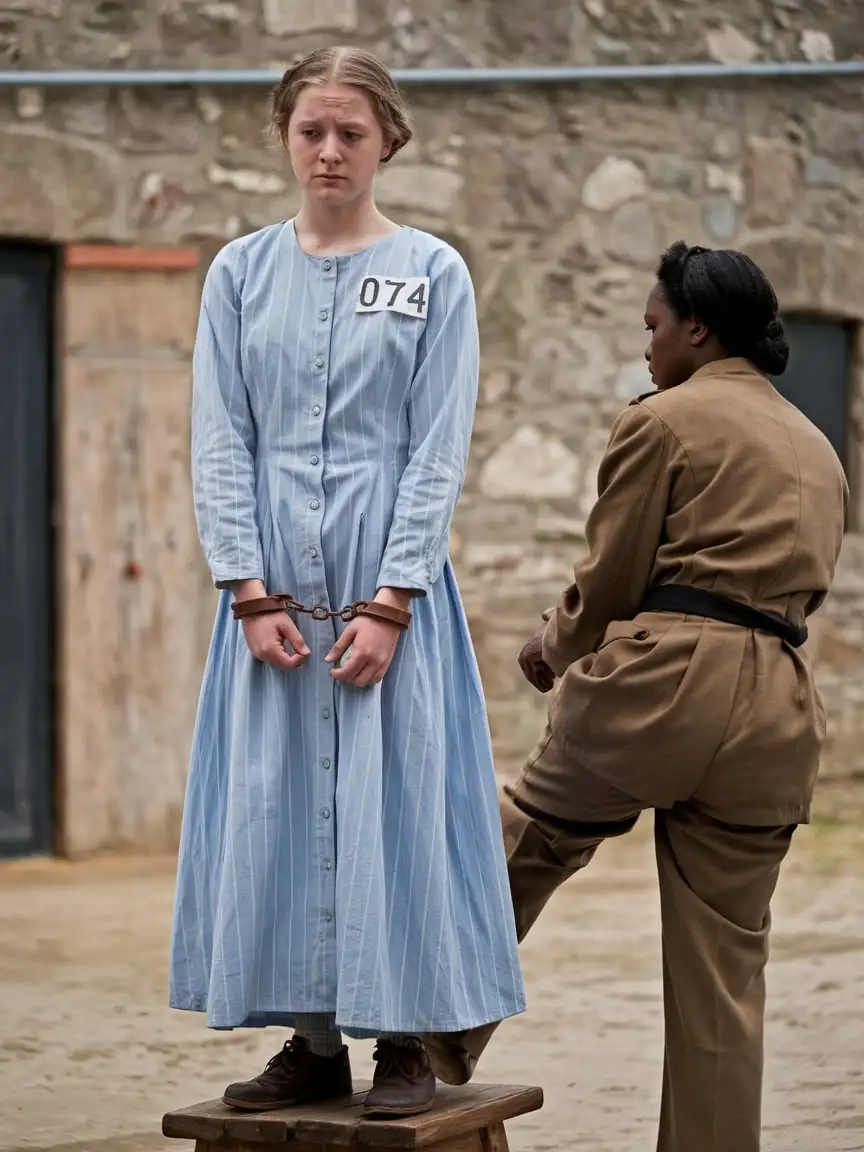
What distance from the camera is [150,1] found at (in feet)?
24.3

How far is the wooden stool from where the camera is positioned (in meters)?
3.19

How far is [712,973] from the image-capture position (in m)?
3.45

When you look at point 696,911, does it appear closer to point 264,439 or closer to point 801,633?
point 801,633

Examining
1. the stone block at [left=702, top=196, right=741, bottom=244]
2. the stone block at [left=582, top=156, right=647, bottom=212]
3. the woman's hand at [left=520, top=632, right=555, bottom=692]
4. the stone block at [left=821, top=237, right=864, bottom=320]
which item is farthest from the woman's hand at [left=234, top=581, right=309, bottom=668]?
the stone block at [left=821, top=237, right=864, bottom=320]

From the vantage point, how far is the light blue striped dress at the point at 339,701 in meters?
3.22

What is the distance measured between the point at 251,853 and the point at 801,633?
0.94 metres

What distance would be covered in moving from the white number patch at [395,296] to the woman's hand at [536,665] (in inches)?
25.1

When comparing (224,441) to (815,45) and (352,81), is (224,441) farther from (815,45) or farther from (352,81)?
(815,45)

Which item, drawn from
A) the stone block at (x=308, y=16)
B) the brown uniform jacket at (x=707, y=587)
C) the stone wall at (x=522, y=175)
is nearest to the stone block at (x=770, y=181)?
the stone wall at (x=522, y=175)

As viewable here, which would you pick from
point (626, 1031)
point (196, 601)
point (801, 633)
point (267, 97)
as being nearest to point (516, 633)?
point (196, 601)

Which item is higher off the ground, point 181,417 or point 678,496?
point 181,417

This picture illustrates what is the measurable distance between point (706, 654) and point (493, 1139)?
81 cm

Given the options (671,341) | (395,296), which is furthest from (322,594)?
(671,341)

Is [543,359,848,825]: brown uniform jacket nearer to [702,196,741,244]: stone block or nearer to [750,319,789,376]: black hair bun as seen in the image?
[750,319,789,376]: black hair bun
